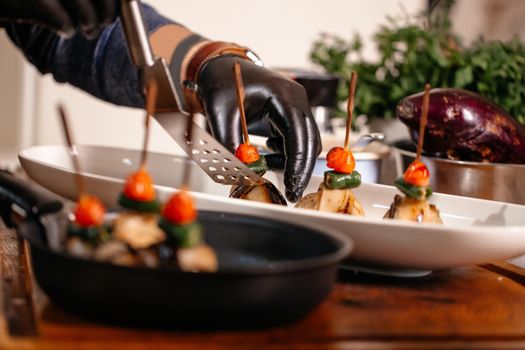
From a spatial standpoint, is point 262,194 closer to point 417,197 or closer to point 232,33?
point 417,197

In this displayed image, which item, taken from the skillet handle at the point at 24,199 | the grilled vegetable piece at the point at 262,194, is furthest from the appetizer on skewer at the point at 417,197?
the skillet handle at the point at 24,199

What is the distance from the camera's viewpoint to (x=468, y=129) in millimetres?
1183

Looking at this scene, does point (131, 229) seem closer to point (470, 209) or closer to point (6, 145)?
point (470, 209)

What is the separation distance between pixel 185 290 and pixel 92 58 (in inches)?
39.5

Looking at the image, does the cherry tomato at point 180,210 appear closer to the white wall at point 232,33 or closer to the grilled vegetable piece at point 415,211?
the grilled vegetable piece at point 415,211

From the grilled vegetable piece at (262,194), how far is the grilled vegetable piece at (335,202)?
5cm

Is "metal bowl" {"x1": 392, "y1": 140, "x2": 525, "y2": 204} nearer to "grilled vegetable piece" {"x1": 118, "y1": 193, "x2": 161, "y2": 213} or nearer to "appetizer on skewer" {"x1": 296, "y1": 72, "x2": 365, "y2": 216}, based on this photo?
"appetizer on skewer" {"x1": 296, "y1": 72, "x2": 365, "y2": 216}

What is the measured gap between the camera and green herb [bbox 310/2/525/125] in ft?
4.93

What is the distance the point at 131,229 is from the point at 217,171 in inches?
12.0

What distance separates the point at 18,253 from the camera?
33.1 inches

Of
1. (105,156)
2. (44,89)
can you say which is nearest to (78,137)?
(44,89)

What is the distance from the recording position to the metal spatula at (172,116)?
871 millimetres

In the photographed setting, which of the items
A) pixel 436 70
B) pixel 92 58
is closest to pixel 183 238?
pixel 92 58

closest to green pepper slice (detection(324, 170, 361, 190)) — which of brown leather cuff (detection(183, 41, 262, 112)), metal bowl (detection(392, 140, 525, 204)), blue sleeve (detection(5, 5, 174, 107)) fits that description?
metal bowl (detection(392, 140, 525, 204))
